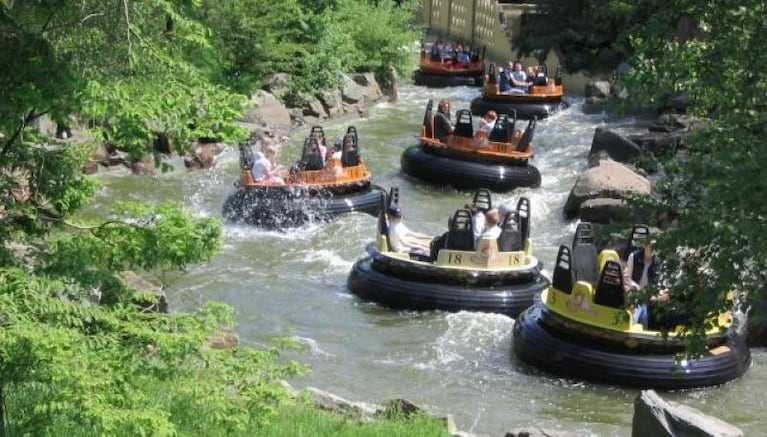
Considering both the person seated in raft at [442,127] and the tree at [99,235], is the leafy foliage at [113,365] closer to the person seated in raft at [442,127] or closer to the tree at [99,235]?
the tree at [99,235]

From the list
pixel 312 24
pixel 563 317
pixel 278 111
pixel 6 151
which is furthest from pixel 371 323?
pixel 312 24

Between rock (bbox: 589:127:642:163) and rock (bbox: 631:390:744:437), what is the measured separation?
14.8 m

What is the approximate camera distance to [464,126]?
73.5ft

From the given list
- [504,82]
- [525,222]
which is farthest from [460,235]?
[504,82]

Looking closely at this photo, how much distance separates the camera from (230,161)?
24.2 meters

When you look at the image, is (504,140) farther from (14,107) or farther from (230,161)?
(14,107)

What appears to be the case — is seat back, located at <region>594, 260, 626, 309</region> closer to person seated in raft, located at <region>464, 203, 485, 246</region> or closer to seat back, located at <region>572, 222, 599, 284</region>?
seat back, located at <region>572, 222, 599, 284</region>

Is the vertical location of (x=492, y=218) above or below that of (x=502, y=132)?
above

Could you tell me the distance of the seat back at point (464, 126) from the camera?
882 inches

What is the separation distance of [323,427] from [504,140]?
14.3m

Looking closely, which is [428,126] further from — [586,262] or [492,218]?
[586,262]

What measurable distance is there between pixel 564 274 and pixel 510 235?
6.52 feet

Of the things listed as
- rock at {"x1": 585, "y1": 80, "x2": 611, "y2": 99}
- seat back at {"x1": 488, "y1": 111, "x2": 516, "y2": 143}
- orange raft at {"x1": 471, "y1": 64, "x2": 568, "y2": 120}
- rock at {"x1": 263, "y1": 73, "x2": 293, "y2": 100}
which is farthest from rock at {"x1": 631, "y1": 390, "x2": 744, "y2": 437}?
rock at {"x1": 585, "y1": 80, "x2": 611, "y2": 99}

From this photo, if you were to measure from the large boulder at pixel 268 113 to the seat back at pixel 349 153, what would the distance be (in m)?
6.95
